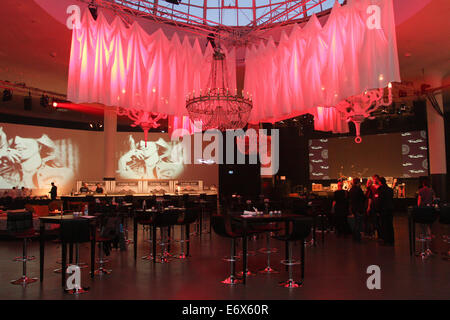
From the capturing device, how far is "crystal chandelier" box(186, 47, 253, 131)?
6.65 metres

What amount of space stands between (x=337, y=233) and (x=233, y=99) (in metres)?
5.38

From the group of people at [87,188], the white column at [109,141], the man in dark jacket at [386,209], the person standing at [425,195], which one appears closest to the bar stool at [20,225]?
the man in dark jacket at [386,209]

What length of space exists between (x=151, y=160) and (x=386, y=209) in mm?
14425

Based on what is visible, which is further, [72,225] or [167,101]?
[167,101]

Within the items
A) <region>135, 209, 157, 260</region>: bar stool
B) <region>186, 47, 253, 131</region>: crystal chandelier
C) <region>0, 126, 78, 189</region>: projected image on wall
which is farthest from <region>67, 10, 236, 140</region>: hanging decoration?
<region>0, 126, 78, 189</region>: projected image on wall

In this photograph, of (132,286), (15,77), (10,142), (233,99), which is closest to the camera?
(132,286)

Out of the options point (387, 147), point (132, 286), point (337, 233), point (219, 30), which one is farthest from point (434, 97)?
point (132, 286)

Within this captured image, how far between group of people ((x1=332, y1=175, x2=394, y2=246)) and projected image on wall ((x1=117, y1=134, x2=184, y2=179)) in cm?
1199

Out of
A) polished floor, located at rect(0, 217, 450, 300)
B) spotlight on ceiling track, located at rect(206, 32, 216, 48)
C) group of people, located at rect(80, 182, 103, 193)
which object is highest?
spotlight on ceiling track, located at rect(206, 32, 216, 48)

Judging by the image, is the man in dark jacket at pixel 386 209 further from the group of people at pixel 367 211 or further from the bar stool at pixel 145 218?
the bar stool at pixel 145 218

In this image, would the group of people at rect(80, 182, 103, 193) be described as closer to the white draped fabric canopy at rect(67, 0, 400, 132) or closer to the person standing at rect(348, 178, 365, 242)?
the white draped fabric canopy at rect(67, 0, 400, 132)

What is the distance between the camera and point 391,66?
16.4 feet

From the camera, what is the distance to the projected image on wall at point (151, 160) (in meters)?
19.9

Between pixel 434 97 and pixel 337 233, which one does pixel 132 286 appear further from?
pixel 434 97
